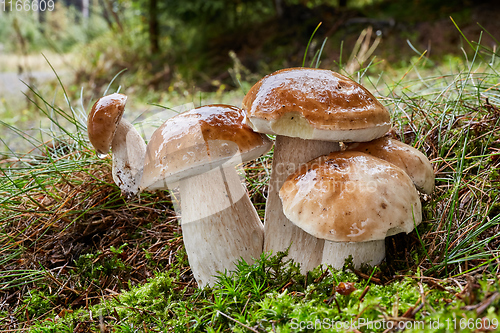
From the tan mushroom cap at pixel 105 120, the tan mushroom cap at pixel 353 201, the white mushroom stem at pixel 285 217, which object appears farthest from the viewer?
the white mushroom stem at pixel 285 217

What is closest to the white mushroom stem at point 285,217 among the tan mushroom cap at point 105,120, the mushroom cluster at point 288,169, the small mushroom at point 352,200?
the mushroom cluster at point 288,169

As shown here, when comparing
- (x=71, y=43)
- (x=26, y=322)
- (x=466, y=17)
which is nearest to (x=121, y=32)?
(x=71, y=43)

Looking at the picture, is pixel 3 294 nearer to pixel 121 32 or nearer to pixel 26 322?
pixel 26 322

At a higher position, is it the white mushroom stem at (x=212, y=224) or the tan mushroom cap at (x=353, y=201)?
the tan mushroom cap at (x=353, y=201)

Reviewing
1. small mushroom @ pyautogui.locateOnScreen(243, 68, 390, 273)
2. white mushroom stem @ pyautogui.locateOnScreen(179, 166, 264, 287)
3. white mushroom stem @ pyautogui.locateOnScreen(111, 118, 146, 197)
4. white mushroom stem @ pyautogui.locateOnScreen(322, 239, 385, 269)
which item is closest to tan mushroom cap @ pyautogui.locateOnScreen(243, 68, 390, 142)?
small mushroom @ pyautogui.locateOnScreen(243, 68, 390, 273)

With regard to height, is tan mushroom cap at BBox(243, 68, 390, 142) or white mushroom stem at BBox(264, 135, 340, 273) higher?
tan mushroom cap at BBox(243, 68, 390, 142)

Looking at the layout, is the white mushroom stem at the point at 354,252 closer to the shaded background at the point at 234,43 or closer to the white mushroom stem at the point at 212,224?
the white mushroom stem at the point at 212,224

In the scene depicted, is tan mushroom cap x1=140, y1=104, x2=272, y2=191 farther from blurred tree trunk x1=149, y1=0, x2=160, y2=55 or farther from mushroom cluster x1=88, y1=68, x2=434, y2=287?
blurred tree trunk x1=149, y1=0, x2=160, y2=55
